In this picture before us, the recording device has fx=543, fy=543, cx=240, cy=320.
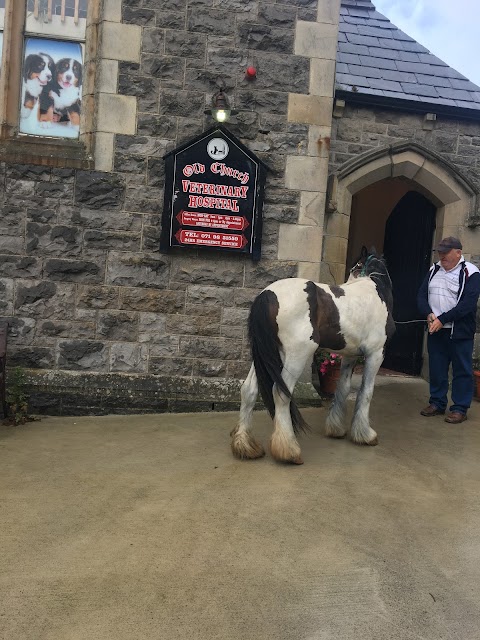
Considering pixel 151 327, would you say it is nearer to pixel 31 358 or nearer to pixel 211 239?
pixel 211 239

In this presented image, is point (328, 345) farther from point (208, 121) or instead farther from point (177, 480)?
point (208, 121)

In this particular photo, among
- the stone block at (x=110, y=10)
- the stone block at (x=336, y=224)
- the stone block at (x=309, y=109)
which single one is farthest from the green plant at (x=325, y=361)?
the stone block at (x=110, y=10)

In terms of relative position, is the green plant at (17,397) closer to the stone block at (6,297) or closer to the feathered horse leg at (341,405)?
the stone block at (6,297)

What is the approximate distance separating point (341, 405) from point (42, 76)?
14.3 ft

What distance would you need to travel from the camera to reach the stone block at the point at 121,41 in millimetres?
5367

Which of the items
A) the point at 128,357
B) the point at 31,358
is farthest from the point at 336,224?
the point at 31,358

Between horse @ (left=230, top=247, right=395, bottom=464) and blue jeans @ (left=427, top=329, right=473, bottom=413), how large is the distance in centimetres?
127

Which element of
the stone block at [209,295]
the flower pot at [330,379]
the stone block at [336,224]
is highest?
the stone block at [336,224]

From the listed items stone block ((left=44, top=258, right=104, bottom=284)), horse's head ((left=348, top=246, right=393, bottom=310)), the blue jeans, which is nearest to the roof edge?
horse's head ((left=348, top=246, right=393, bottom=310))

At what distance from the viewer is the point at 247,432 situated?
4.35 m

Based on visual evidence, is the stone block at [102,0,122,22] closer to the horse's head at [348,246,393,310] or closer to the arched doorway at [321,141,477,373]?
the arched doorway at [321,141,477,373]

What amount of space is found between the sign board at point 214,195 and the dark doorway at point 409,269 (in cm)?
325

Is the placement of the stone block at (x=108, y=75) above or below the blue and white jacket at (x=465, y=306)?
above

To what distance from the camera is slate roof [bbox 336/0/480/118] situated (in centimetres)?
673
